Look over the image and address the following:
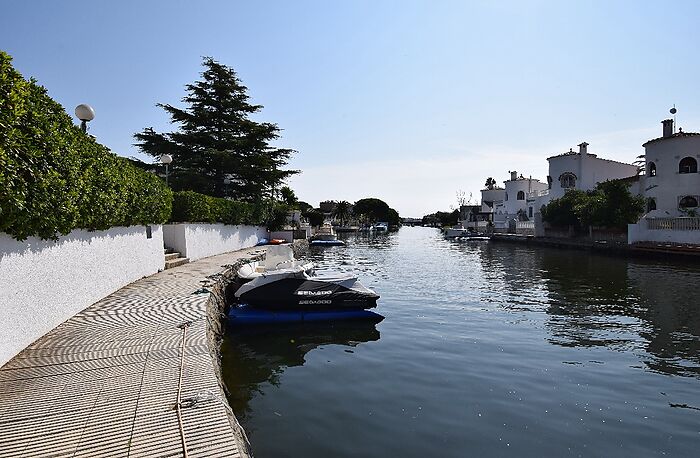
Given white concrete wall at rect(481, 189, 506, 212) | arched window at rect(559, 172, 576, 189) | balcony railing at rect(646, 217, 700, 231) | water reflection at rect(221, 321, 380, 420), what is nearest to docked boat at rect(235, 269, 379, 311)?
water reflection at rect(221, 321, 380, 420)

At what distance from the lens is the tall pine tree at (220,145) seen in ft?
107

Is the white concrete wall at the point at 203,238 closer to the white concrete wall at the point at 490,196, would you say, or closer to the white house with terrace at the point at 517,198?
the white house with terrace at the point at 517,198

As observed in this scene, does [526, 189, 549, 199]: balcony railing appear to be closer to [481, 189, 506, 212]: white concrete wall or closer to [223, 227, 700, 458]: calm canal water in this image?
[481, 189, 506, 212]: white concrete wall

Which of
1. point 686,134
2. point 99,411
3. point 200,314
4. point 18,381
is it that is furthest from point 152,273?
point 686,134

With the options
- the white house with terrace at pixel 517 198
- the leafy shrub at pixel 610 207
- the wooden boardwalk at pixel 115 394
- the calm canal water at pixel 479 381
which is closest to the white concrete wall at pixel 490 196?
the white house with terrace at pixel 517 198

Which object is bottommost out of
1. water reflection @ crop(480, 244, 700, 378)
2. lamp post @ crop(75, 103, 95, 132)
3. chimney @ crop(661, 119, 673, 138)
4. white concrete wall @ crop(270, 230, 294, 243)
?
water reflection @ crop(480, 244, 700, 378)

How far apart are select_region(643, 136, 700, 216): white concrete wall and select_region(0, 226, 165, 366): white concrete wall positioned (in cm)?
4095

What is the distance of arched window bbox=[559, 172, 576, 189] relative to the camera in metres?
54.4

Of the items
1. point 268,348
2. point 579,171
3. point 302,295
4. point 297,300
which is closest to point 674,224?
point 579,171

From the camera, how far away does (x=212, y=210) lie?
22.5 metres

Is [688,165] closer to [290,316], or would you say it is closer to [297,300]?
[297,300]

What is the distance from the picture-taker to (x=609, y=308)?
1464 centimetres

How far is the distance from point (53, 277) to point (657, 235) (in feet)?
127

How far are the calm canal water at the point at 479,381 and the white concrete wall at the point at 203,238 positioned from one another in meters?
8.89
